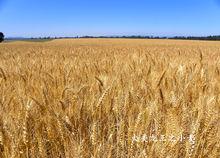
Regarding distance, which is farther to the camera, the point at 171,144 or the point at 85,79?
the point at 85,79

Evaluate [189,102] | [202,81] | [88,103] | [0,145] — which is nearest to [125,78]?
[202,81]

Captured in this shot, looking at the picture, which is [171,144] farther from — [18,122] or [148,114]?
[18,122]

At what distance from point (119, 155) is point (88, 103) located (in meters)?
0.47

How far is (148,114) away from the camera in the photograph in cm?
118

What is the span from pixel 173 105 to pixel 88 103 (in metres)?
0.34

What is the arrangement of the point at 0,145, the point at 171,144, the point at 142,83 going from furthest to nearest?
the point at 142,83 < the point at 0,145 < the point at 171,144

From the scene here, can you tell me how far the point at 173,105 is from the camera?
1.30m

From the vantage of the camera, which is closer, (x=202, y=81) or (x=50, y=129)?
(x=50, y=129)

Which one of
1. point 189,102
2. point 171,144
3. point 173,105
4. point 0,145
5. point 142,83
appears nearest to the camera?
point 171,144

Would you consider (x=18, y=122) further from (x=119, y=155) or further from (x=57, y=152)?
(x=119, y=155)

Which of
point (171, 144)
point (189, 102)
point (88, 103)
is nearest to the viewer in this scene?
point (171, 144)

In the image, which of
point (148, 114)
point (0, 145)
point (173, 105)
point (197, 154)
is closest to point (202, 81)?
point (173, 105)

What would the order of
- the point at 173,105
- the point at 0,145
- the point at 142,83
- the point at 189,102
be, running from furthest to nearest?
the point at 142,83
the point at 189,102
the point at 173,105
the point at 0,145

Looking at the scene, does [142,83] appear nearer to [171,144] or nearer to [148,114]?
[148,114]
